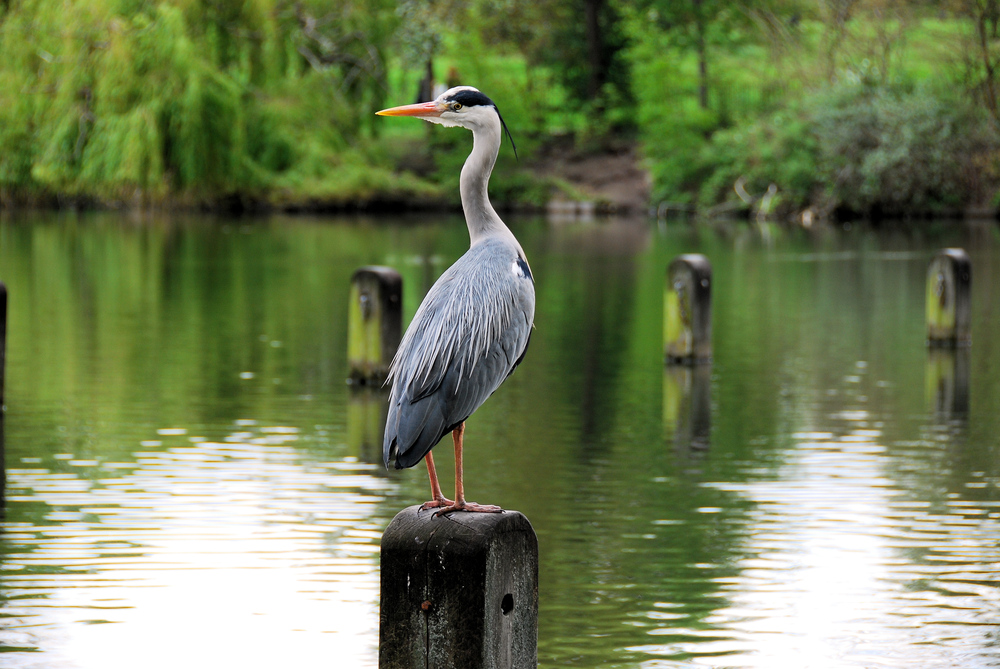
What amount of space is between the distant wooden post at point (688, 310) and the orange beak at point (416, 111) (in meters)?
9.86

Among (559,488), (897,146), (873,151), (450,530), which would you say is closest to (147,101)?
(873,151)

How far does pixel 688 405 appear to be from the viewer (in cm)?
1329

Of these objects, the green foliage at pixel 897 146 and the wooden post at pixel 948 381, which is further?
the green foliage at pixel 897 146

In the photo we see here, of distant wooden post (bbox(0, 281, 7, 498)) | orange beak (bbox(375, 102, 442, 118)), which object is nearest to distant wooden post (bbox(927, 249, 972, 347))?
distant wooden post (bbox(0, 281, 7, 498))

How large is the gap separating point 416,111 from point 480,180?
41cm

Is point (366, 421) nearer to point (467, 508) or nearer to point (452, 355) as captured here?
point (452, 355)

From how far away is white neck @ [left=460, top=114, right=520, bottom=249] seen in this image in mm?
4930

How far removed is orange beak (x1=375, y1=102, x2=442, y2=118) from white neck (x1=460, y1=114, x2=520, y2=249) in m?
0.18

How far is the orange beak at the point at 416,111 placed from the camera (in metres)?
4.53

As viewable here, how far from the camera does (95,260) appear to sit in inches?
1125

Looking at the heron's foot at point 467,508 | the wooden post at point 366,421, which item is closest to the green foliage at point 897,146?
the wooden post at point 366,421

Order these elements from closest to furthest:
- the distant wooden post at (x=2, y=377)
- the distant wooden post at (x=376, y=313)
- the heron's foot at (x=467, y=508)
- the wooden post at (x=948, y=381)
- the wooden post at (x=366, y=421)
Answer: the heron's foot at (x=467, y=508)
the distant wooden post at (x=2, y=377)
the wooden post at (x=366, y=421)
the wooden post at (x=948, y=381)
the distant wooden post at (x=376, y=313)

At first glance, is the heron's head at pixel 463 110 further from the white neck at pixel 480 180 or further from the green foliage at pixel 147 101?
the green foliage at pixel 147 101

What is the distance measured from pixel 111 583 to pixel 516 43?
59100mm
